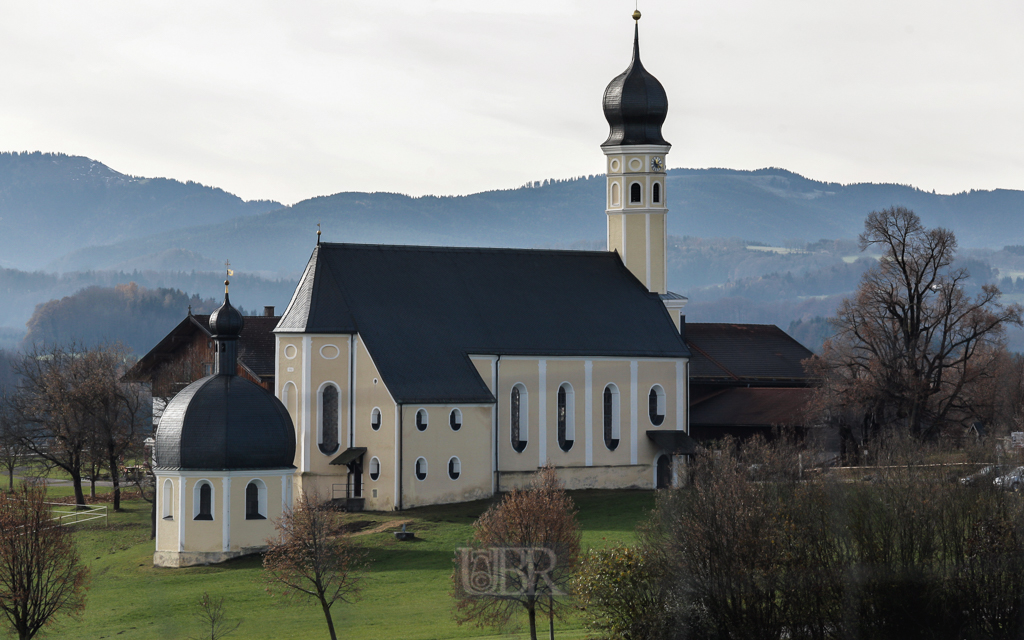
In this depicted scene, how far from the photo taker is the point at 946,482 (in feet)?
108

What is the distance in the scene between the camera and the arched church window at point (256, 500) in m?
46.9

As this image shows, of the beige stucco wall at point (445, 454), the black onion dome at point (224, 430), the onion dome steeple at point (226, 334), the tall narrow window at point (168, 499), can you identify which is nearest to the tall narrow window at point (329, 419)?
the beige stucco wall at point (445, 454)

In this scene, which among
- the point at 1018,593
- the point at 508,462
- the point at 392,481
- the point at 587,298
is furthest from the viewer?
the point at 587,298

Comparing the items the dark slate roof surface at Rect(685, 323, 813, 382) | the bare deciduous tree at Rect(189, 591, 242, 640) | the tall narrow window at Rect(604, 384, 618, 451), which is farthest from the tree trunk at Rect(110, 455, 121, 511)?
the dark slate roof surface at Rect(685, 323, 813, 382)

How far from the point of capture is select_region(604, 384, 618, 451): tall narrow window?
60469mm

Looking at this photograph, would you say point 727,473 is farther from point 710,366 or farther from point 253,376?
point 253,376

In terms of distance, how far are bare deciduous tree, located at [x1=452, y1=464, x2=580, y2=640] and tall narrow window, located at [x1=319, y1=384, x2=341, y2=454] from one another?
76.7 ft

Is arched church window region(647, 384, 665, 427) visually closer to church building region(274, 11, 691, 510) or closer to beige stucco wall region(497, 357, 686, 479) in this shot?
church building region(274, 11, 691, 510)

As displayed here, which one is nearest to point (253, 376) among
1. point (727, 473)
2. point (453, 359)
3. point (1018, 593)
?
point (453, 359)

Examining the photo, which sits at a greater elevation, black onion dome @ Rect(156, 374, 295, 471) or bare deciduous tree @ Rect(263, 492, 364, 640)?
black onion dome @ Rect(156, 374, 295, 471)

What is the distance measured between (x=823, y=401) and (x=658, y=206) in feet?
39.7

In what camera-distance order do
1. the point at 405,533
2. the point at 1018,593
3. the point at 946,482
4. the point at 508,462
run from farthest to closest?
the point at 508,462, the point at 405,533, the point at 946,482, the point at 1018,593

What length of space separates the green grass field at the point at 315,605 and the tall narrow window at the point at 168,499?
1875mm

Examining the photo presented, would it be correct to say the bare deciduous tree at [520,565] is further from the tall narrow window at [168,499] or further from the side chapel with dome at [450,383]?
the tall narrow window at [168,499]
